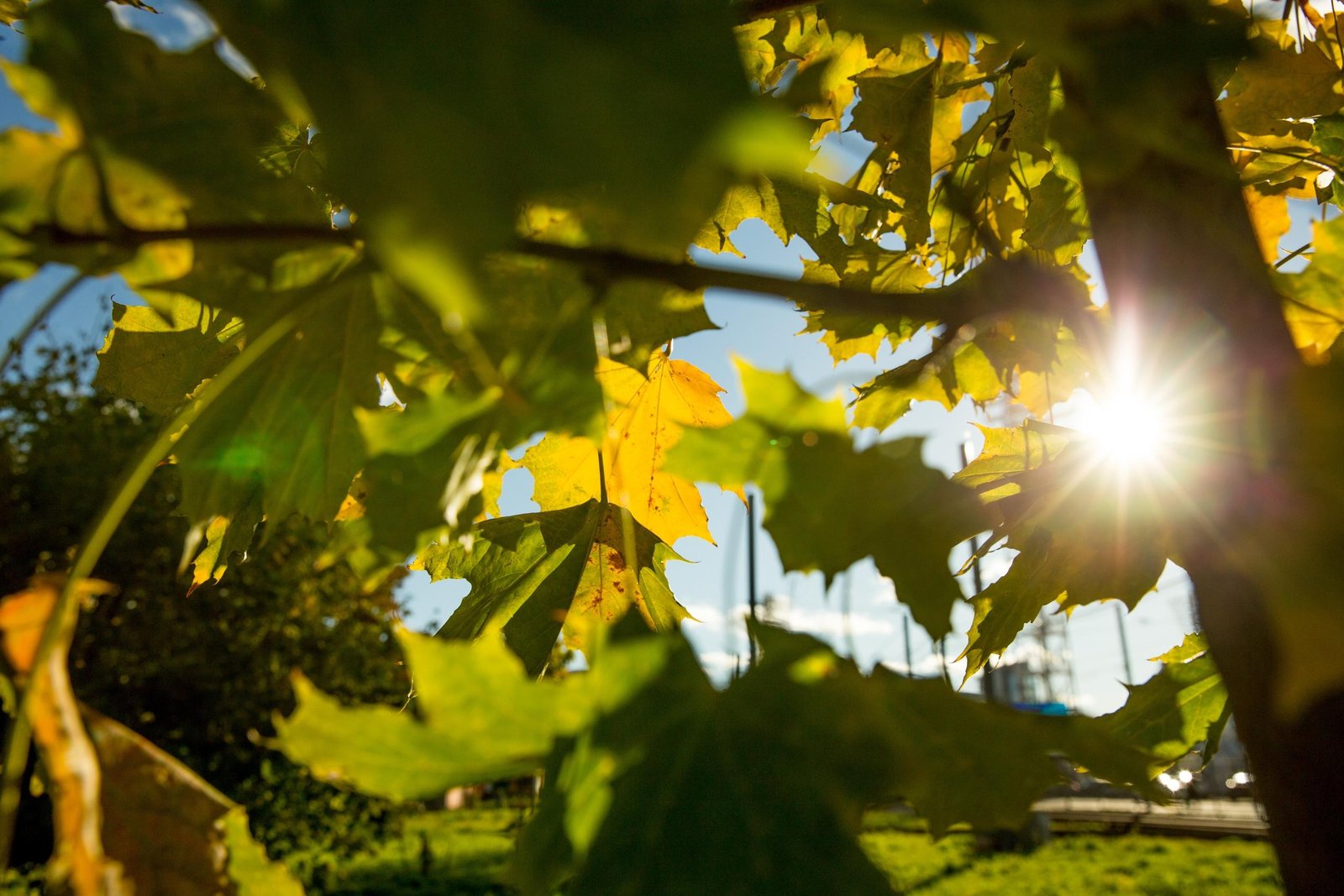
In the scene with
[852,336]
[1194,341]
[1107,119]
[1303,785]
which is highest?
[852,336]

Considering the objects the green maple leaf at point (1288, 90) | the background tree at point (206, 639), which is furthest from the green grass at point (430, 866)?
the green maple leaf at point (1288, 90)

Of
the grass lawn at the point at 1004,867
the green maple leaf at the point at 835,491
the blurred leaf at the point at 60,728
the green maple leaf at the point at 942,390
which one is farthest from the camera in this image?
the grass lawn at the point at 1004,867

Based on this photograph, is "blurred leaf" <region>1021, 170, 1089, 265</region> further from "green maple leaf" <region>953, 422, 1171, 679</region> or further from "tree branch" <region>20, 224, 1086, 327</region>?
"tree branch" <region>20, 224, 1086, 327</region>

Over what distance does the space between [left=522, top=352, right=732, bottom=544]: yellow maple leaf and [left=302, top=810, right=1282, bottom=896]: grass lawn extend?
6432 mm

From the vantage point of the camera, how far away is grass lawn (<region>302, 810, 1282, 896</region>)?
823 cm

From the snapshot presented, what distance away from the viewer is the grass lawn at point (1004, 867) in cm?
823

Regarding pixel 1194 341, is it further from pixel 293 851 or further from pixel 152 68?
pixel 293 851

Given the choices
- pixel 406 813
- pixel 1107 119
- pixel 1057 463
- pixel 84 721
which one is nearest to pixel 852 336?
pixel 1057 463

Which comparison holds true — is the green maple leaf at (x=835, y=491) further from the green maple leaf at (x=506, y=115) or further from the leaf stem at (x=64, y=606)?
the leaf stem at (x=64, y=606)

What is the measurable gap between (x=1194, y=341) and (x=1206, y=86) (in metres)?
0.22

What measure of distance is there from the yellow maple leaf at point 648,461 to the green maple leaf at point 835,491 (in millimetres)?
750

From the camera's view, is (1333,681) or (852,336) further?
(852,336)

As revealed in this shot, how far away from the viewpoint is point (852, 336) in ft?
4.78

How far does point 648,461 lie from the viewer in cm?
135
